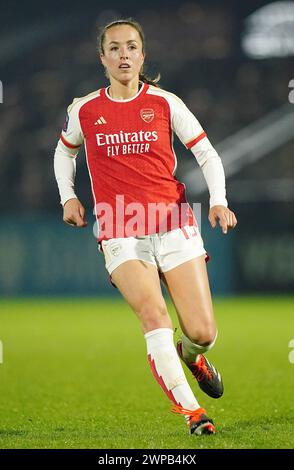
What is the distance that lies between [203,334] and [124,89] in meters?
1.34

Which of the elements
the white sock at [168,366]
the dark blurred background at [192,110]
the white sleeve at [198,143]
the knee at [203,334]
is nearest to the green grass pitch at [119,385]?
the white sock at [168,366]

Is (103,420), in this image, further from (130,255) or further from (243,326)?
(243,326)

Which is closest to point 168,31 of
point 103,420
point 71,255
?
point 71,255

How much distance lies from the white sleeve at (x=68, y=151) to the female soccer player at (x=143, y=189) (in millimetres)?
13

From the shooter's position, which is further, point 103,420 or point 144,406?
point 144,406

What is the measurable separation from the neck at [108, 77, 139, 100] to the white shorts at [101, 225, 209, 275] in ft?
2.47

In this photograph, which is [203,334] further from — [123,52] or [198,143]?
[123,52]

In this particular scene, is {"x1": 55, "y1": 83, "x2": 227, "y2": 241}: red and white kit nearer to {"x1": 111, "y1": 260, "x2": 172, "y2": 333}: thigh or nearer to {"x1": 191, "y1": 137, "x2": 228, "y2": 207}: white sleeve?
{"x1": 191, "y1": 137, "x2": 228, "y2": 207}: white sleeve

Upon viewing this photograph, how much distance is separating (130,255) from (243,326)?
728 cm

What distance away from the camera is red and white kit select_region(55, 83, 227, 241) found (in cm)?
501

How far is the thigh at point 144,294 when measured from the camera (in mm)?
4750

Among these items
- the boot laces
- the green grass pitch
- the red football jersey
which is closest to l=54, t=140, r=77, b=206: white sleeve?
the red football jersey

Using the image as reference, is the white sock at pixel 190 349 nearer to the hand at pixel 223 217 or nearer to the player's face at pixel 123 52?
the hand at pixel 223 217

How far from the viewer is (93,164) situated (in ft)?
16.7
